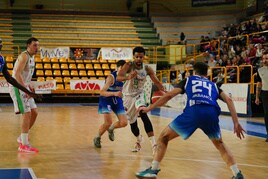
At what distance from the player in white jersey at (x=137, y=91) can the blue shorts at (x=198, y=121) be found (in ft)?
6.67

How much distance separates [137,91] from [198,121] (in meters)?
2.57

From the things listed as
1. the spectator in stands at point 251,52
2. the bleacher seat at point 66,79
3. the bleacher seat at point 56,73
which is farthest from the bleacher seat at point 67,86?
the spectator in stands at point 251,52

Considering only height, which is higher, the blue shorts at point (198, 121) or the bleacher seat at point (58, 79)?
the blue shorts at point (198, 121)

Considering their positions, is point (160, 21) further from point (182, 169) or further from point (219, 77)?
point (182, 169)

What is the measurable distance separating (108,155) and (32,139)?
8.69 ft

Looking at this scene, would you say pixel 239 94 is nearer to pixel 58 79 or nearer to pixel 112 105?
pixel 112 105

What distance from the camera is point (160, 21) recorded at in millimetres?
31672

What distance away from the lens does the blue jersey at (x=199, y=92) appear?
492 centimetres

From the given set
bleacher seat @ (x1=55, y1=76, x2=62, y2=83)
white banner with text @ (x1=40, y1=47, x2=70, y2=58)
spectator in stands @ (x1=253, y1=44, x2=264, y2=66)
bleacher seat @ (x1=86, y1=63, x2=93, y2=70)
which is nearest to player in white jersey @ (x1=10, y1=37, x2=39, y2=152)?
spectator in stands @ (x1=253, y1=44, x2=264, y2=66)

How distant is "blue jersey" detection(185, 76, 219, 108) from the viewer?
4918mm

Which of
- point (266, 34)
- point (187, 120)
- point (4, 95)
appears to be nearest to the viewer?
point (187, 120)

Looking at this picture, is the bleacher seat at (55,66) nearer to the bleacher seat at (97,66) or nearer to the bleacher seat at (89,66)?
the bleacher seat at (89,66)

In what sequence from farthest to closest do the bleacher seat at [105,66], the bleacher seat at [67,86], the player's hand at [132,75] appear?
the bleacher seat at [105,66], the bleacher seat at [67,86], the player's hand at [132,75]

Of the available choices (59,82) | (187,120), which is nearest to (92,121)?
(187,120)
